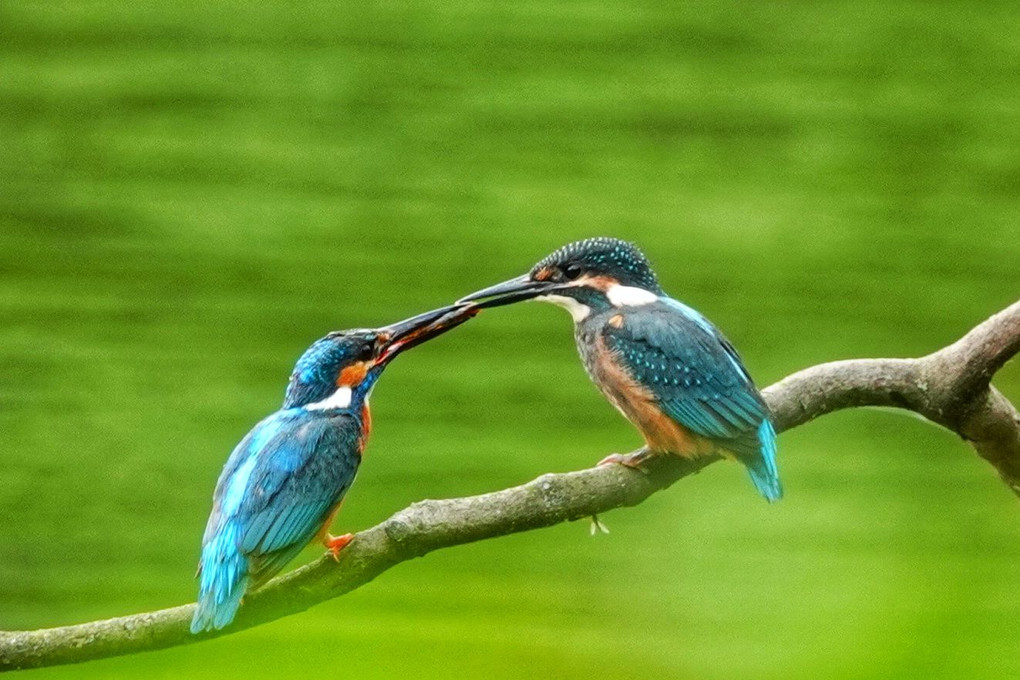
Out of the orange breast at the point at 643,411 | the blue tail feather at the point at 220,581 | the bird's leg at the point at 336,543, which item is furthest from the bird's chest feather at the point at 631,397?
the blue tail feather at the point at 220,581

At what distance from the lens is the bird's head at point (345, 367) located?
1889mm

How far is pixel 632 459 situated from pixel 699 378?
0.22 metres

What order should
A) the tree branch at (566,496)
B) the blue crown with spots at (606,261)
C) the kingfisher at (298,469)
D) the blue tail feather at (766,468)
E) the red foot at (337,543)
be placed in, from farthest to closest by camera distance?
the blue crown with spots at (606,261), the blue tail feather at (766,468), the kingfisher at (298,469), the red foot at (337,543), the tree branch at (566,496)

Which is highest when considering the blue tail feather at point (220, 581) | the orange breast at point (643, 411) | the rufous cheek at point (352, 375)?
the rufous cheek at point (352, 375)

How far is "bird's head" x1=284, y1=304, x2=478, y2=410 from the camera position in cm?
189

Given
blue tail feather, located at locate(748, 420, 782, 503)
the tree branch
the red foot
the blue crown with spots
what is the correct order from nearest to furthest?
the tree branch, the red foot, blue tail feather, located at locate(748, 420, 782, 503), the blue crown with spots

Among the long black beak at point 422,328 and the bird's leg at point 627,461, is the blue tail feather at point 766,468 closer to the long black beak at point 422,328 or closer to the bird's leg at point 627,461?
the bird's leg at point 627,461

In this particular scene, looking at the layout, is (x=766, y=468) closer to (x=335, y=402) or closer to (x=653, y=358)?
(x=653, y=358)

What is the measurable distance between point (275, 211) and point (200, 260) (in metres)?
0.19

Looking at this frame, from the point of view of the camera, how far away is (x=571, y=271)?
2.05 meters

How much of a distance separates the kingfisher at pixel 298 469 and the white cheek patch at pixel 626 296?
33 cm

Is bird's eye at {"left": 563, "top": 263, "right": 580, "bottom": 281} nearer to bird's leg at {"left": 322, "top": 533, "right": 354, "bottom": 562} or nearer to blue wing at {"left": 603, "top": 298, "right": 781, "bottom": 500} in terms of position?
blue wing at {"left": 603, "top": 298, "right": 781, "bottom": 500}

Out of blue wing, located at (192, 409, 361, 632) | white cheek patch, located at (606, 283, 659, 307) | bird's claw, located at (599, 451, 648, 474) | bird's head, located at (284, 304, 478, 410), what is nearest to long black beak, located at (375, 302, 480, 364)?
bird's head, located at (284, 304, 478, 410)

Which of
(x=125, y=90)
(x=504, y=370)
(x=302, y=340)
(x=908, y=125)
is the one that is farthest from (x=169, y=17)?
(x=908, y=125)
